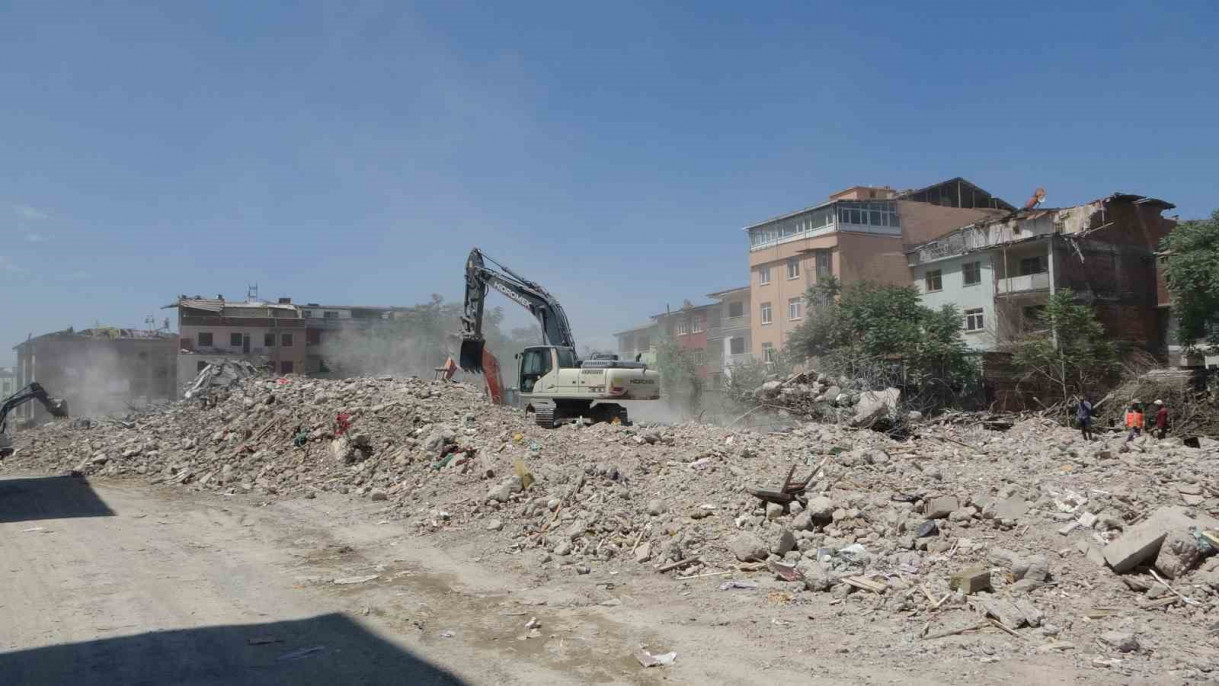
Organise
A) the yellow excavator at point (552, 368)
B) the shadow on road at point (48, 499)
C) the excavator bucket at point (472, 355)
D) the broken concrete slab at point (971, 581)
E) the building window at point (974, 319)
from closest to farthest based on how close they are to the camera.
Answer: the broken concrete slab at point (971, 581) < the shadow on road at point (48, 499) < the yellow excavator at point (552, 368) < the excavator bucket at point (472, 355) < the building window at point (974, 319)

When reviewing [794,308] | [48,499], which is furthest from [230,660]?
[794,308]

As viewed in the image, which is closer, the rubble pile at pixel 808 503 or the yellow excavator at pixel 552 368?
the rubble pile at pixel 808 503


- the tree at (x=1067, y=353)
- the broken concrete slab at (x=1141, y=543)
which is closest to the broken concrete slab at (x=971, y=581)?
the broken concrete slab at (x=1141, y=543)

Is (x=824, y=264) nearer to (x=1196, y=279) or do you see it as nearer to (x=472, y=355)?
(x=1196, y=279)

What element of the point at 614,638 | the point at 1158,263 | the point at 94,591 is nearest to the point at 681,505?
the point at 614,638

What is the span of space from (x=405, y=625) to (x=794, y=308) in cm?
3392

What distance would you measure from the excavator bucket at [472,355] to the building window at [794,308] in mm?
23162

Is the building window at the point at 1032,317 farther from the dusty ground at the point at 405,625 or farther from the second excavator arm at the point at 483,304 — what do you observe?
the dusty ground at the point at 405,625

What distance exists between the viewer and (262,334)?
165 ft

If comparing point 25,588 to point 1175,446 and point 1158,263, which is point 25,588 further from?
point 1158,263

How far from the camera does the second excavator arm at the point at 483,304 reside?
59.8 feet

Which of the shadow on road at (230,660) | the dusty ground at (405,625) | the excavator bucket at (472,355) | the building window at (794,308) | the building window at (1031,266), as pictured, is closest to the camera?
the shadow on road at (230,660)

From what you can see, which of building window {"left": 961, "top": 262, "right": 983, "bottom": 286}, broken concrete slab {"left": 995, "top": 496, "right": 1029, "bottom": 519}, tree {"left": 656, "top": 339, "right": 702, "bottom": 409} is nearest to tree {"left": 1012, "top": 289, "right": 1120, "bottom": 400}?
building window {"left": 961, "top": 262, "right": 983, "bottom": 286}

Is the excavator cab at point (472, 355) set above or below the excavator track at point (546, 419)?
above
